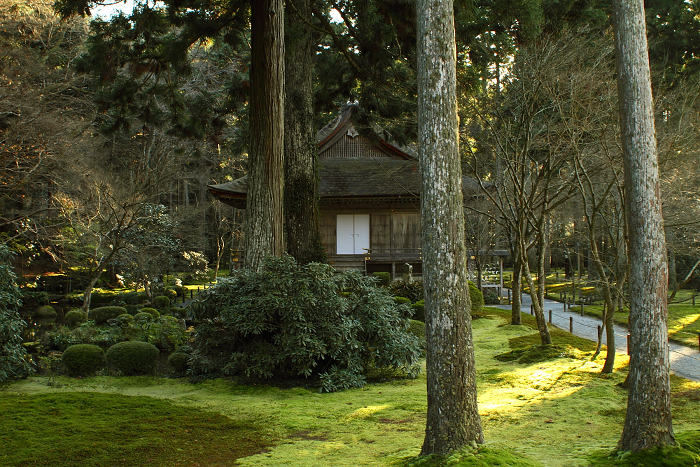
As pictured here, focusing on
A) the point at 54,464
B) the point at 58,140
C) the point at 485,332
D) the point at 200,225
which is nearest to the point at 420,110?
the point at 54,464

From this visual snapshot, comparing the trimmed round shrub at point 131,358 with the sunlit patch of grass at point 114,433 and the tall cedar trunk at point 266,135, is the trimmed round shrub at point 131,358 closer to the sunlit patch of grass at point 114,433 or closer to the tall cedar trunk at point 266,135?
the sunlit patch of grass at point 114,433

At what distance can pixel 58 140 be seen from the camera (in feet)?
51.4

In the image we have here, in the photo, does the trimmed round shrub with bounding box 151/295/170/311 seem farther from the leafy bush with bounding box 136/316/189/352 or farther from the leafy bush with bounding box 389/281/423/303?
the leafy bush with bounding box 389/281/423/303

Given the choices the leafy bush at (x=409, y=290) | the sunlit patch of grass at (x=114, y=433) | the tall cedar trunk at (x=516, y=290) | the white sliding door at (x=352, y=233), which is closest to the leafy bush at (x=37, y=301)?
the white sliding door at (x=352, y=233)

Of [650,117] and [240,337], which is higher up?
[650,117]

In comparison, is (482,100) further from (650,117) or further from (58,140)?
(58,140)

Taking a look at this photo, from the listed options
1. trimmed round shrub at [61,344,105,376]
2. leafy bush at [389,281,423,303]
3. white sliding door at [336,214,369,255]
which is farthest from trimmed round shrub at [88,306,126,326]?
white sliding door at [336,214,369,255]

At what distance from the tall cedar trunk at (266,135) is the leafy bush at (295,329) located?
1396 millimetres

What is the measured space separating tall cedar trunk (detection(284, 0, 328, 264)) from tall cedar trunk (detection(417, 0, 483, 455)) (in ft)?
25.8

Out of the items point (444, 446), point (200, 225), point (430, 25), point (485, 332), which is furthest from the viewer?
point (200, 225)

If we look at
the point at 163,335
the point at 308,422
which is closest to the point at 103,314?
the point at 163,335

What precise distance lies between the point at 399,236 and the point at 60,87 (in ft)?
43.7

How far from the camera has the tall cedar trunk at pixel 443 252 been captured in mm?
4648

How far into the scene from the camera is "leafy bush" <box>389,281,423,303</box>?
57.2ft
